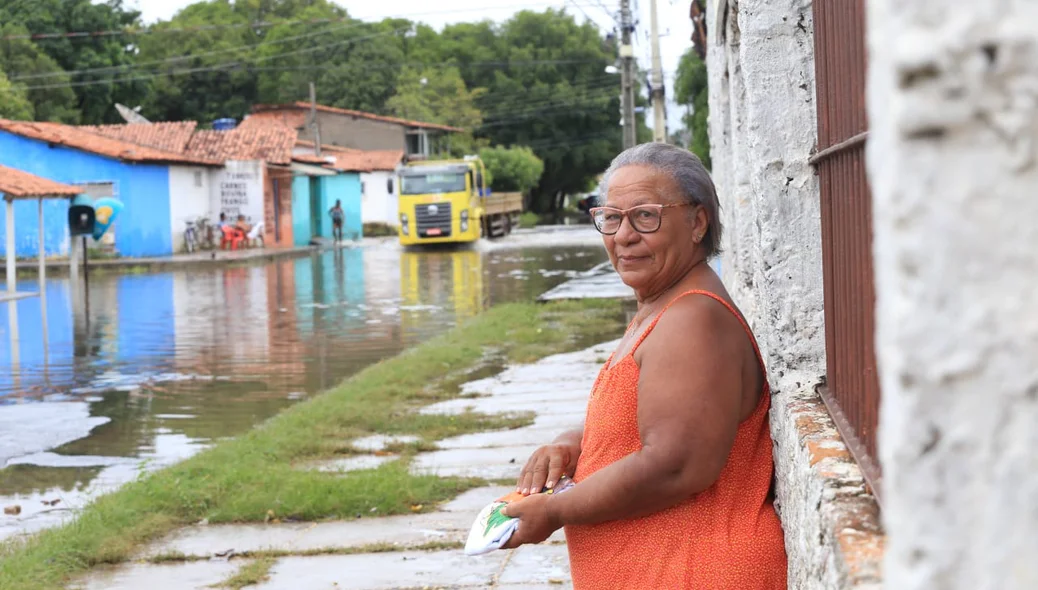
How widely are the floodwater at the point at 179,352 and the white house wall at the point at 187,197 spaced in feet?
25.4

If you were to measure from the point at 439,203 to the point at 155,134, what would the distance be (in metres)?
9.95

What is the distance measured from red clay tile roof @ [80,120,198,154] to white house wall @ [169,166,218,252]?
124 centimetres

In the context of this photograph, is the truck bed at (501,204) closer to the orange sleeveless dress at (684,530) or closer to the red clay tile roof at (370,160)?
the red clay tile roof at (370,160)

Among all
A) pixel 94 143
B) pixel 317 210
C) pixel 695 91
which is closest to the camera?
pixel 695 91

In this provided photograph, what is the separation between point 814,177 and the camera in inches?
110

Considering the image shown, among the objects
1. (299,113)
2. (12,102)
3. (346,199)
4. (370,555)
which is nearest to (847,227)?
(370,555)

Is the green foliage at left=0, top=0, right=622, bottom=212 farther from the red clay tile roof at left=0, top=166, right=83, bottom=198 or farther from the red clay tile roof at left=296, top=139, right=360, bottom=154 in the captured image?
the red clay tile roof at left=0, top=166, right=83, bottom=198

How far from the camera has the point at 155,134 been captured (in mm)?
41375

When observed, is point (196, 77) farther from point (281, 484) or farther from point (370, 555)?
point (370, 555)

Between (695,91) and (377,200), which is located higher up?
(695,91)

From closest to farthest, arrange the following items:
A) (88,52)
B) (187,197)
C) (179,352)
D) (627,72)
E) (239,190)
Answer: (179,352)
(627,72)
(187,197)
(239,190)
(88,52)

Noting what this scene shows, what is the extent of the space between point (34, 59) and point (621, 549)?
53.8 metres

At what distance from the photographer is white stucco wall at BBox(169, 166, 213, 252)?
3762cm

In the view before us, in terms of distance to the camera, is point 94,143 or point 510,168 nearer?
point 94,143
